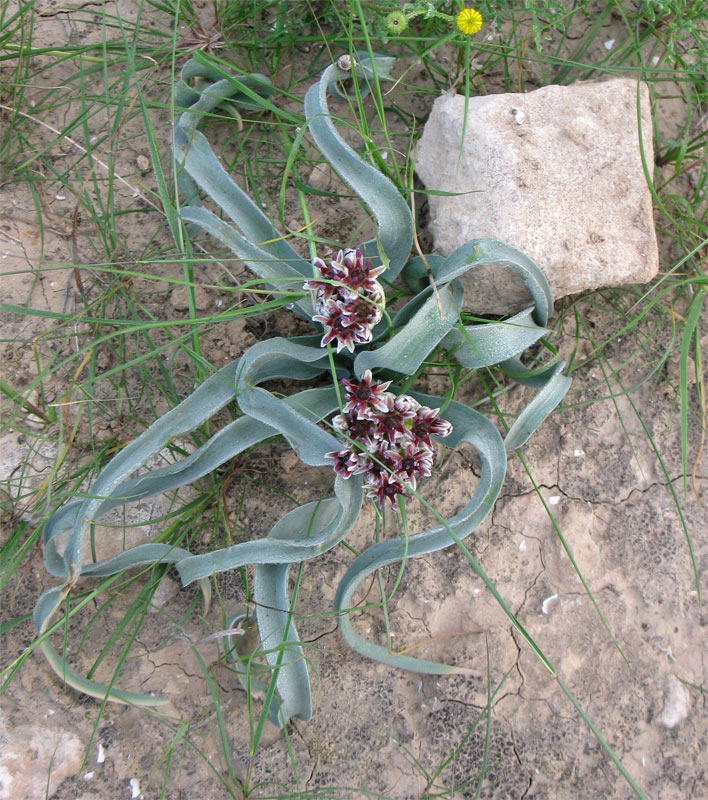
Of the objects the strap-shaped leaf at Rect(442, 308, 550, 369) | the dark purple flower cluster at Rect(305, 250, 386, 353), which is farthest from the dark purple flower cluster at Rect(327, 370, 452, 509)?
the strap-shaped leaf at Rect(442, 308, 550, 369)

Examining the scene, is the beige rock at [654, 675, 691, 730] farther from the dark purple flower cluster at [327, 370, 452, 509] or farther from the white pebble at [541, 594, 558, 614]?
the dark purple flower cluster at [327, 370, 452, 509]

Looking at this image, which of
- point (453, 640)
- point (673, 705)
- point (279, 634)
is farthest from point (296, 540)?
point (673, 705)

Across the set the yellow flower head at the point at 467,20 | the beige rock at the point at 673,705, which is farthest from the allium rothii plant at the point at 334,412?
the beige rock at the point at 673,705

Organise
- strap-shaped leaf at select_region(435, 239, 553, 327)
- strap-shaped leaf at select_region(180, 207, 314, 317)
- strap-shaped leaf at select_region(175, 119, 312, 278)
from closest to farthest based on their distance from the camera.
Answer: strap-shaped leaf at select_region(435, 239, 553, 327)
strap-shaped leaf at select_region(180, 207, 314, 317)
strap-shaped leaf at select_region(175, 119, 312, 278)

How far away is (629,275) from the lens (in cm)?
185

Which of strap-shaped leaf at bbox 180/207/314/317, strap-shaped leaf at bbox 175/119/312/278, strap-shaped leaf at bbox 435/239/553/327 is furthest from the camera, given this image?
strap-shaped leaf at bbox 175/119/312/278

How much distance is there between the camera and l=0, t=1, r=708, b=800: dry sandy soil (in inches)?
70.8

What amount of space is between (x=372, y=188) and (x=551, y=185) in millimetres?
508

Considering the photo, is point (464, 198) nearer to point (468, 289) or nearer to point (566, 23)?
point (468, 289)

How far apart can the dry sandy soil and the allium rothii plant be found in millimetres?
92

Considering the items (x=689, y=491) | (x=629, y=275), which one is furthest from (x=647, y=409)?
(x=629, y=275)

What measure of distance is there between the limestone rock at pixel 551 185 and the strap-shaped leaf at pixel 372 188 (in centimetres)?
18

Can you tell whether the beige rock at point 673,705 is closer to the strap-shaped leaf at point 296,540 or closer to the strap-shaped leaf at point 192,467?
the strap-shaped leaf at point 296,540

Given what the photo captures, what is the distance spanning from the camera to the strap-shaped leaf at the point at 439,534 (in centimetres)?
169
